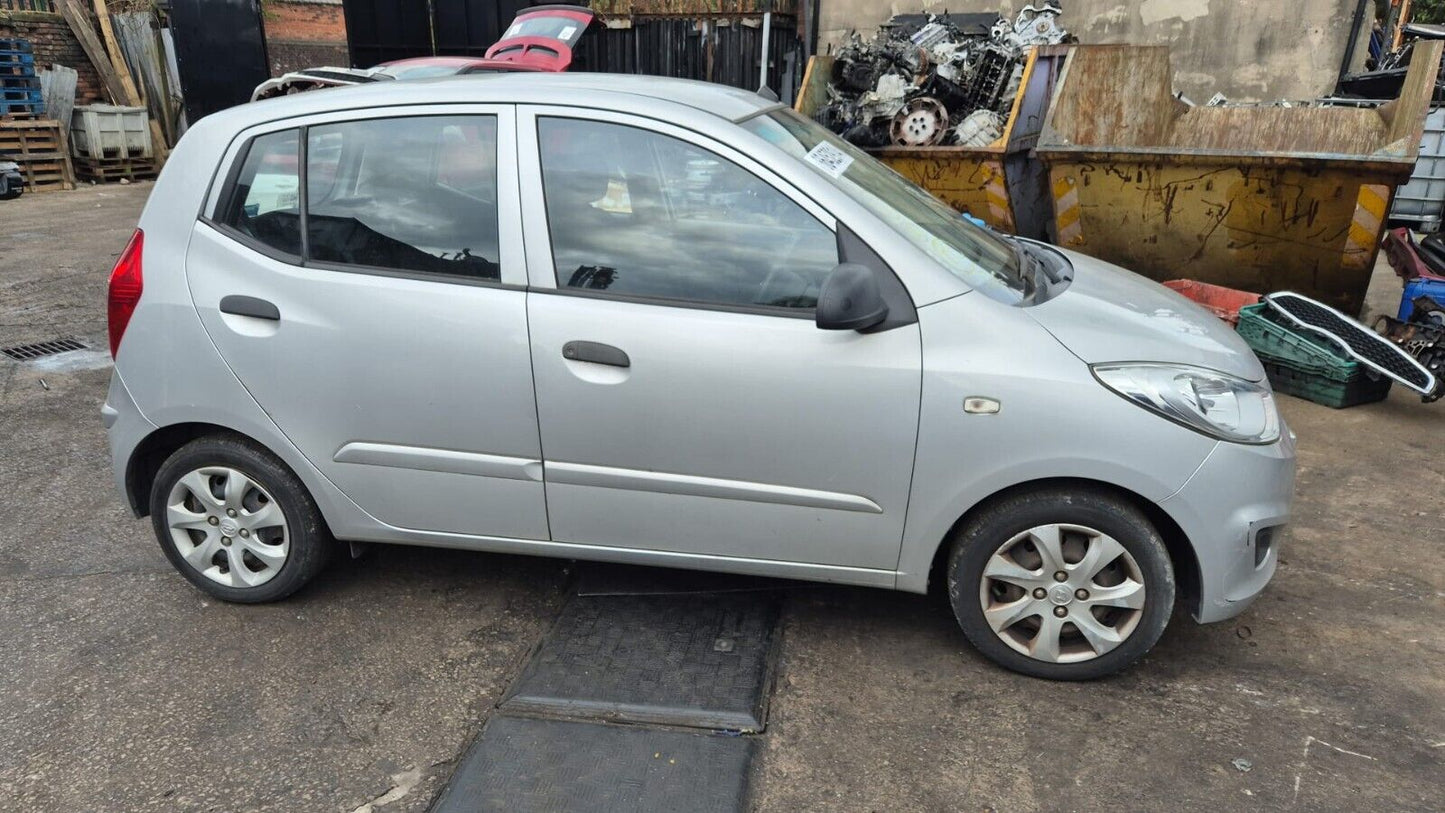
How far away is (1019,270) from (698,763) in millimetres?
1898

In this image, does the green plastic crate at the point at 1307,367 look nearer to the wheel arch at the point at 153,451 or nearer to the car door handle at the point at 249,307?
the car door handle at the point at 249,307

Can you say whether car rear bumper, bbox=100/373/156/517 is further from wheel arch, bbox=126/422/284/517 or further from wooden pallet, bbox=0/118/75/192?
wooden pallet, bbox=0/118/75/192

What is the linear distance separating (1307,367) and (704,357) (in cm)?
424

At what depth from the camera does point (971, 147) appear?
294 inches

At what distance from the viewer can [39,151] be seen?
13.8 meters

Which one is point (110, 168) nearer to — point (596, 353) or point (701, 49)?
point (701, 49)

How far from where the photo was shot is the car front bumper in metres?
2.73

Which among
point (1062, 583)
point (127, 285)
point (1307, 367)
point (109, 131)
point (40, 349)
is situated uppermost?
point (127, 285)

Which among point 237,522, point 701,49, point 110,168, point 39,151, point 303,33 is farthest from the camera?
point 303,33

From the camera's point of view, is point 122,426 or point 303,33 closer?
point 122,426

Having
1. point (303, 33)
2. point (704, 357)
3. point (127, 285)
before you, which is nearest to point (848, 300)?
point (704, 357)

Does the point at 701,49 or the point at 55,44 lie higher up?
the point at 701,49

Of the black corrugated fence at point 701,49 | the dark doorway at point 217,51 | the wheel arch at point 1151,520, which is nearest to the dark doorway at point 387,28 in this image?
the dark doorway at point 217,51

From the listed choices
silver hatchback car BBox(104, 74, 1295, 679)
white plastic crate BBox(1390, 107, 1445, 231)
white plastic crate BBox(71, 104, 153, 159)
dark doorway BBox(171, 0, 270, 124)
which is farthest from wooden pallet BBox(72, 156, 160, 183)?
white plastic crate BBox(1390, 107, 1445, 231)
